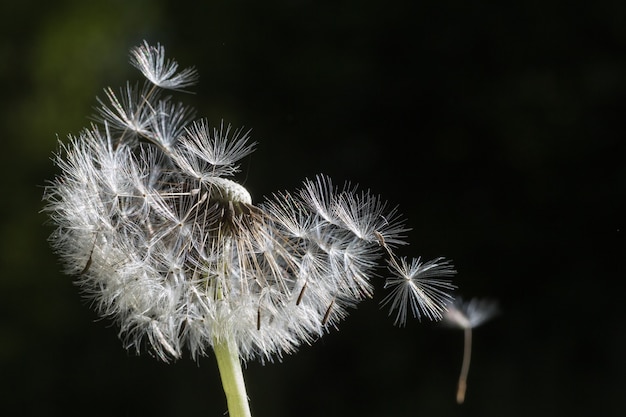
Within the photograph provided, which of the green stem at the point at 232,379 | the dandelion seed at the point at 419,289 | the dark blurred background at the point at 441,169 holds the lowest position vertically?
the green stem at the point at 232,379

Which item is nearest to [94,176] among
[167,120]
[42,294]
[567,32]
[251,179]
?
[167,120]

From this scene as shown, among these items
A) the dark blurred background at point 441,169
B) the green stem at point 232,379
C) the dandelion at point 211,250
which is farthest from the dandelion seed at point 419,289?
the dark blurred background at point 441,169

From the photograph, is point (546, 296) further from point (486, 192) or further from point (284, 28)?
point (284, 28)

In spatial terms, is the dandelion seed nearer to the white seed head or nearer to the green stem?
the white seed head

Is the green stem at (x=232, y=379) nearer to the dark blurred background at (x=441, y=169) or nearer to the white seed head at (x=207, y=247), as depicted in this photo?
the white seed head at (x=207, y=247)

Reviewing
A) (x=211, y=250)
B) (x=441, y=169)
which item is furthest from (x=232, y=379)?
(x=441, y=169)

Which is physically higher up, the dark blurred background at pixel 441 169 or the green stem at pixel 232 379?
the dark blurred background at pixel 441 169
